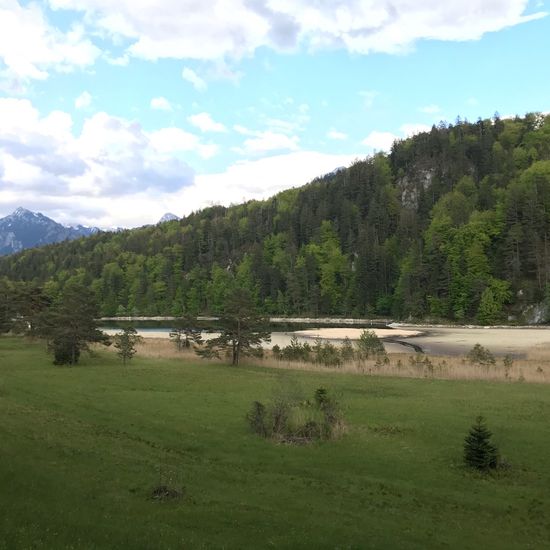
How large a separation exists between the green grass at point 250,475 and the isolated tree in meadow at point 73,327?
1514 centimetres

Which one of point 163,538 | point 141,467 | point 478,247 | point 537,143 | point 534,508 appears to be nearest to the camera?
point 163,538

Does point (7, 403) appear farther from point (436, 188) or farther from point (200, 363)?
point (436, 188)

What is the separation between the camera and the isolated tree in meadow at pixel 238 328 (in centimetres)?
5362

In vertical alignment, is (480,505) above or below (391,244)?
below

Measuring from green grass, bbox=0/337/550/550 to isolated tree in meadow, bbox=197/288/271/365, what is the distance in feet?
62.5

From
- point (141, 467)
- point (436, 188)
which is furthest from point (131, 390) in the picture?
point (436, 188)

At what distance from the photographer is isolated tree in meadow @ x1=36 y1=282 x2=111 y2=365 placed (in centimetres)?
4906

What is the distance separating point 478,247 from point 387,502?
13767 cm

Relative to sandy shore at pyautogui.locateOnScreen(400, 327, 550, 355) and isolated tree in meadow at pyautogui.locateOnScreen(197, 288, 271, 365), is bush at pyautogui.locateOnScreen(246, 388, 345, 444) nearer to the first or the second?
isolated tree in meadow at pyautogui.locateOnScreen(197, 288, 271, 365)

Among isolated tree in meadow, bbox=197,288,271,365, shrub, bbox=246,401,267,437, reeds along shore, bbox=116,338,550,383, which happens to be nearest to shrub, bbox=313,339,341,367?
reeds along shore, bbox=116,338,550,383

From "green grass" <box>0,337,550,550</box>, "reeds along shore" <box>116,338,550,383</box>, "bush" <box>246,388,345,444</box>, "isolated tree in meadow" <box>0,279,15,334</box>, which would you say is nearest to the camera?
"green grass" <box>0,337,550,550</box>

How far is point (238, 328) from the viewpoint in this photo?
177 ft

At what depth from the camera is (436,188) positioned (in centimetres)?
19350

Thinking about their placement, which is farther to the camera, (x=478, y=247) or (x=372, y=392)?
(x=478, y=247)
